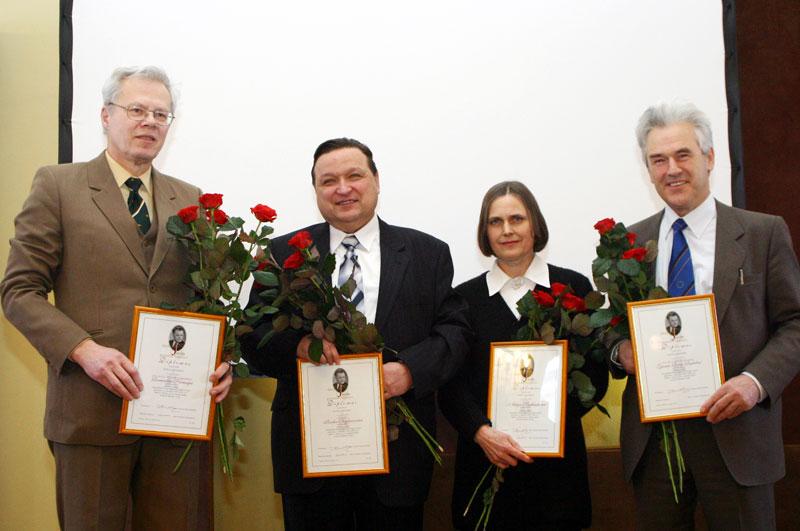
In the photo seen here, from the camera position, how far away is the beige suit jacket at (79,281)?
2.19 metres

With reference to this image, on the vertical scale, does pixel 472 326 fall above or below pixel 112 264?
below

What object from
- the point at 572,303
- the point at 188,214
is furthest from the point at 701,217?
the point at 188,214

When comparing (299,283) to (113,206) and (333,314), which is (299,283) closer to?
(333,314)

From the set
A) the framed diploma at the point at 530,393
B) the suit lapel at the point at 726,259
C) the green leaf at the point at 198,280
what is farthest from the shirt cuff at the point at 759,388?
the green leaf at the point at 198,280

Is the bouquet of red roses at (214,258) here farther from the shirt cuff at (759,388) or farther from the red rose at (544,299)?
the shirt cuff at (759,388)

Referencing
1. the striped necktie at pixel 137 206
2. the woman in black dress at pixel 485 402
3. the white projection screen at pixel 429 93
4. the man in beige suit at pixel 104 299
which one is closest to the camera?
the man in beige suit at pixel 104 299

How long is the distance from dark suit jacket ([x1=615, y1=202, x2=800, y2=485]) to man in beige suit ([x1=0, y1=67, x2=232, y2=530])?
5.01 feet

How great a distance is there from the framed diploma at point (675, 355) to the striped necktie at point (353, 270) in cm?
88

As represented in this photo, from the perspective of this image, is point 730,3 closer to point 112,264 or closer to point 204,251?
point 204,251

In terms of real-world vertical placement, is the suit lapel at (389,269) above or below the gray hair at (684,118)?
below

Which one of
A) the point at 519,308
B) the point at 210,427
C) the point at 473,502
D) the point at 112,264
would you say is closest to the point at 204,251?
the point at 112,264

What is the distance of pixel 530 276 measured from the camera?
2725 mm

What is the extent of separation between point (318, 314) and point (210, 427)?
0.47m

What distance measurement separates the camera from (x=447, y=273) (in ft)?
8.70
